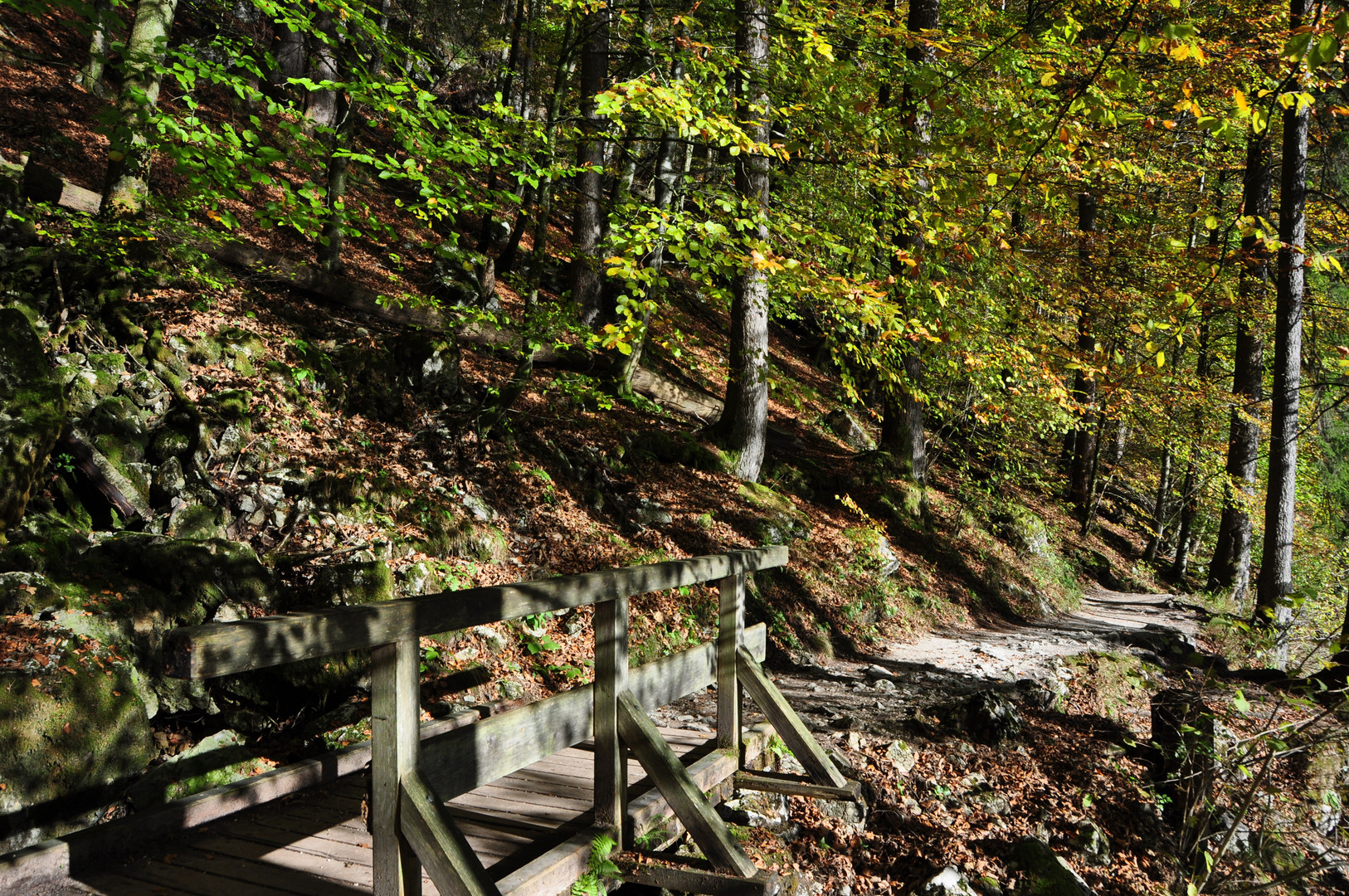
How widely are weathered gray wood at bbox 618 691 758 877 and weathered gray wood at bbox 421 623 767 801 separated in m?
0.20

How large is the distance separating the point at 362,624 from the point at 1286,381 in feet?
38.5

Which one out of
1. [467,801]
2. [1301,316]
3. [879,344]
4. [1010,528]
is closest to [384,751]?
[467,801]

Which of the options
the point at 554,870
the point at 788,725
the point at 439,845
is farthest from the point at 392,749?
the point at 788,725

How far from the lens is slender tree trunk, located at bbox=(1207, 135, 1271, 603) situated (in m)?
12.8

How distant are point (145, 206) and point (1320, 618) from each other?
22.8m

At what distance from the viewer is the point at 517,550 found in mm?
8500

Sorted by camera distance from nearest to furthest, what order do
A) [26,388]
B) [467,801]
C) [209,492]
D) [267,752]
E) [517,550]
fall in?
[467,801] → [267,752] → [26,388] → [209,492] → [517,550]

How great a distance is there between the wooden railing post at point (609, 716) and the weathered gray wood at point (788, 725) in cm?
153

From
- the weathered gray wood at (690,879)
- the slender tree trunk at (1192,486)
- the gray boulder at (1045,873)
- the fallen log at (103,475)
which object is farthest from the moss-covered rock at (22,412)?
the slender tree trunk at (1192,486)

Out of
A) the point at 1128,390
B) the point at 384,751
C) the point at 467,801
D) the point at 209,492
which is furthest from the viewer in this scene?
the point at 1128,390

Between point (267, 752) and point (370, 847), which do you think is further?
point (267, 752)

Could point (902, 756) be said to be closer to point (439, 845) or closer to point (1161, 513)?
point (439, 845)

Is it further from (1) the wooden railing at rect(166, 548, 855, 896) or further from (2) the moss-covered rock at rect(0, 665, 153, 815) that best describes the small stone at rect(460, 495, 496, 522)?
(1) the wooden railing at rect(166, 548, 855, 896)

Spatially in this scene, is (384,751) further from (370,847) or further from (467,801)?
(467,801)
